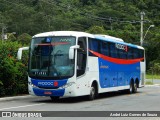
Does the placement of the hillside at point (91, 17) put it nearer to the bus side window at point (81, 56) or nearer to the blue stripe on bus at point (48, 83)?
the bus side window at point (81, 56)

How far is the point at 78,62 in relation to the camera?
1881cm

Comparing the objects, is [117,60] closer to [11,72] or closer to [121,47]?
[121,47]

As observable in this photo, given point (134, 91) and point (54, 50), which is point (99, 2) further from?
point (54, 50)

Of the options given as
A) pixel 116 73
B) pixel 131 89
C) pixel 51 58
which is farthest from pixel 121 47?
pixel 51 58

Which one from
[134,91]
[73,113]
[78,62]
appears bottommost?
[134,91]

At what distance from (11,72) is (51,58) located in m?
3.39

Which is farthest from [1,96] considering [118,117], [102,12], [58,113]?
[102,12]

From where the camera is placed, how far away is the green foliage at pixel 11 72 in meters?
20.9

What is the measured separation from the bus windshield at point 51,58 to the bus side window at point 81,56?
0.49 metres

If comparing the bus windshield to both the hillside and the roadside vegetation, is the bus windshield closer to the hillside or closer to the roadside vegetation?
the roadside vegetation

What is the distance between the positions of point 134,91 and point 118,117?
14.3 m

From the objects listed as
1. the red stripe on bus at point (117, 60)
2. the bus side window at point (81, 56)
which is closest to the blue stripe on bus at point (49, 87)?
the bus side window at point (81, 56)

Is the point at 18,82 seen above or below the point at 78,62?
below

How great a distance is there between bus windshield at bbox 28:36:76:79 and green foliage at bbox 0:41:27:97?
91.8 inches
